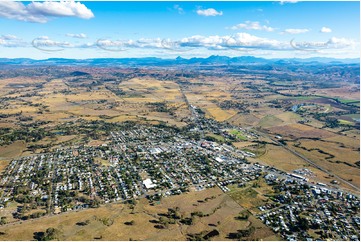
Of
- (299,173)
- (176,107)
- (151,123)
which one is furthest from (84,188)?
(176,107)

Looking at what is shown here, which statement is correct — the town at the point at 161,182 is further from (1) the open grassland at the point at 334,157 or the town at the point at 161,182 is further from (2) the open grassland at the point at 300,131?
(2) the open grassland at the point at 300,131

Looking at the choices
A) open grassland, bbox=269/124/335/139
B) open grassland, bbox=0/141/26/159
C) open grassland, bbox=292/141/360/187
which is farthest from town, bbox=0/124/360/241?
open grassland, bbox=269/124/335/139

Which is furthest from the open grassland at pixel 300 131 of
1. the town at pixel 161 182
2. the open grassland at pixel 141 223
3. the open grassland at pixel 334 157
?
the open grassland at pixel 141 223

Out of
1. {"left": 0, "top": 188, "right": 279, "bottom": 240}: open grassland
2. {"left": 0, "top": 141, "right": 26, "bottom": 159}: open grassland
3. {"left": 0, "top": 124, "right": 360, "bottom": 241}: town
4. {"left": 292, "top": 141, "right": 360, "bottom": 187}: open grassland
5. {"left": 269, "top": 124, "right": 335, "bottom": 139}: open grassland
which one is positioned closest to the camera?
{"left": 0, "top": 188, "right": 279, "bottom": 240}: open grassland

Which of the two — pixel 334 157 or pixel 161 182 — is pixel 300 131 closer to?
pixel 334 157

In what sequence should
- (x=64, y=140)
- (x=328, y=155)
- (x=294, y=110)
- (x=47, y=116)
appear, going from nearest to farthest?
(x=328, y=155) < (x=64, y=140) < (x=47, y=116) < (x=294, y=110)

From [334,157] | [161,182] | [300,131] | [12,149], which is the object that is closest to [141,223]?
[161,182]

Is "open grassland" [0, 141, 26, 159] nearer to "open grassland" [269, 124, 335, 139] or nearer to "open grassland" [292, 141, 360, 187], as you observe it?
"open grassland" [292, 141, 360, 187]

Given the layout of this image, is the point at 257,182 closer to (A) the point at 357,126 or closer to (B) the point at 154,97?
(A) the point at 357,126
